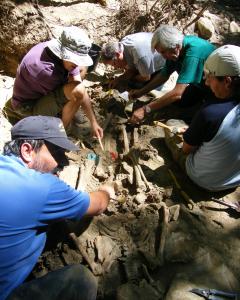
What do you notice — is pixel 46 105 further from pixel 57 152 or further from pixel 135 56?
pixel 57 152

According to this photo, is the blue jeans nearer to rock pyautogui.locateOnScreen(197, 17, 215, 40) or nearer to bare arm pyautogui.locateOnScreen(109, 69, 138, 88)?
bare arm pyautogui.locateOnScreen(109, 69, 138, 88)

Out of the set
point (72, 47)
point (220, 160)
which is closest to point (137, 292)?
point (220, 160)

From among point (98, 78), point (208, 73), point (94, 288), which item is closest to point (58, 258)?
point (94, 288)

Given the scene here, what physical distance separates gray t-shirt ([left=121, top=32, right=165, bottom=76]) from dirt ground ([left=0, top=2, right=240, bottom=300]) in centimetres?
104

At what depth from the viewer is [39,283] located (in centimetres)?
295

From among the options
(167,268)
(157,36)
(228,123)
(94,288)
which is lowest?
(167,268)

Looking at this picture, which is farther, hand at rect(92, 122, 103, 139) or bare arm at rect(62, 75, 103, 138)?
hand at rect(92, 122, 103, 139)

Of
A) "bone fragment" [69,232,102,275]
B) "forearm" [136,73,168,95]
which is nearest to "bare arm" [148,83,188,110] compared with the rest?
"forearm" [136,73,168,95]

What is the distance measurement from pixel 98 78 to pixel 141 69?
3.38ft

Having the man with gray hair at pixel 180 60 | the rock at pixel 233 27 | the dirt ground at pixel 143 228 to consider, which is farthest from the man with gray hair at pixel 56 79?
the rock at pixel 233 27

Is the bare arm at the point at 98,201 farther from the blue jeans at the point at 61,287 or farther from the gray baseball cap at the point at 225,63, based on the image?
the gray baseball cap at the point at 225,63

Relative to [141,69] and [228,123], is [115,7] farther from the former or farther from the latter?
[228,123]

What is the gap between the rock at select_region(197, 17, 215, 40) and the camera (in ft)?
24.7

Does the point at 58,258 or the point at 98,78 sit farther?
the point at 98,78
